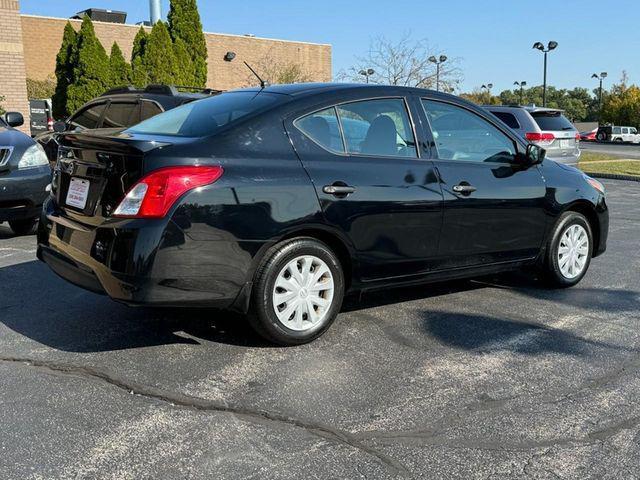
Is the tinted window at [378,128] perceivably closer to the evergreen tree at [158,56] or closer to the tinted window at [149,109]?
the tinted window at [149,109]

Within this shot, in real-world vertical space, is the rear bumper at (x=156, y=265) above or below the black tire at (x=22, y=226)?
above

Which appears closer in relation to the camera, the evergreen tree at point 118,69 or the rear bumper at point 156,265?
the rear bumper at point 156,265

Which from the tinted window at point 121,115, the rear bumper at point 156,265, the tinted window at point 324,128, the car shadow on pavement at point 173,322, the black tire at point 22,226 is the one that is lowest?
the car shadow on pavement at point 173,322

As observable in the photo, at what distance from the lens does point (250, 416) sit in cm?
319

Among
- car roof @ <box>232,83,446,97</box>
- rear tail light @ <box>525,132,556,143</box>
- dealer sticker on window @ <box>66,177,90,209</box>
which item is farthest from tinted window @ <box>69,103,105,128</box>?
rear tail light @ <box>525,132,556,143</box>

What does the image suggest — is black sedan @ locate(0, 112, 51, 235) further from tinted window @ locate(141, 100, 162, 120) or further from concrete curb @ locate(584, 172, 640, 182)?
concrete curb @ locate(584, 172, 640, 182)

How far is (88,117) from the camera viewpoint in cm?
852

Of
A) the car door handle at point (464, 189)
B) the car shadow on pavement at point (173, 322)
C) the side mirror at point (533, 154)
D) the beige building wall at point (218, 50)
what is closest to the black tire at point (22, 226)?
the car shadow on pavement at point (173, 322)

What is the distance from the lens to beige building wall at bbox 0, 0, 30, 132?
16406 millimetres

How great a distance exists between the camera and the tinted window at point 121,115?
24.5 ft

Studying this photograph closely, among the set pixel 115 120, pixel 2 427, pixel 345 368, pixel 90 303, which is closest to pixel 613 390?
pixel 345 368

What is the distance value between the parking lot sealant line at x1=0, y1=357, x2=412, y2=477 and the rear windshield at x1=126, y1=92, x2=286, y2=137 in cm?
153

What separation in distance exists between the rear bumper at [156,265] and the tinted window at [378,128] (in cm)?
121

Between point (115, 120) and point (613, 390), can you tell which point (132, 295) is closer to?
point (613, 390)
